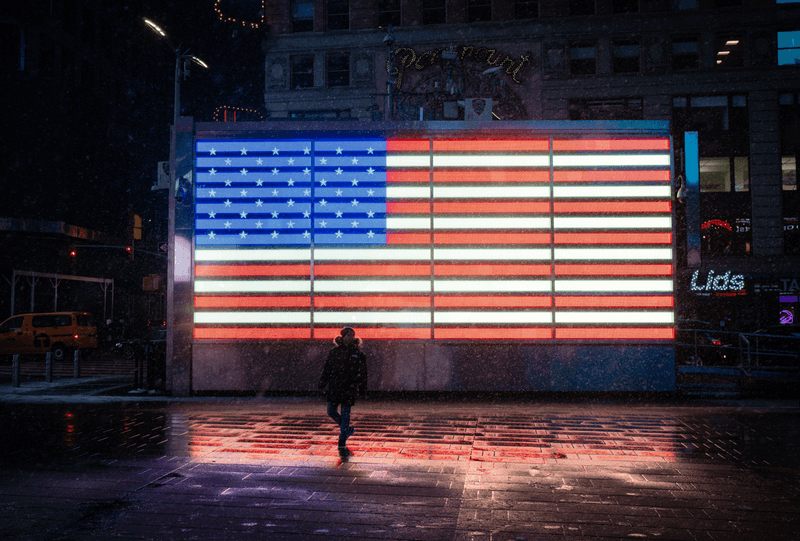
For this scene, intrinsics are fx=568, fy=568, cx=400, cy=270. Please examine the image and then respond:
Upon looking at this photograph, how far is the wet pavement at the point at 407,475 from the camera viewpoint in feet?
16.7

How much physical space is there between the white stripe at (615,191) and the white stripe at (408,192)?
3.18 meters

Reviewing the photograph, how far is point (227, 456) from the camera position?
7.76 m

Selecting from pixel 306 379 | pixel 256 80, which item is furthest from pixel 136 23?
pixel 306 379

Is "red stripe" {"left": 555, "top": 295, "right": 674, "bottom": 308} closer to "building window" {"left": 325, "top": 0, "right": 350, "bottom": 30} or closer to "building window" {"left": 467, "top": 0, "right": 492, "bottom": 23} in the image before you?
"building window" {"left": 467, "top": 0, "right": 492, "bottom": 23}

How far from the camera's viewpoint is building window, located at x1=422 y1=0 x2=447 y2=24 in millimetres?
33156

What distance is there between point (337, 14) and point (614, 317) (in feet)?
92.2

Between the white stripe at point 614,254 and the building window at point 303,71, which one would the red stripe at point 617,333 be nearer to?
the white stripe at point 614,254

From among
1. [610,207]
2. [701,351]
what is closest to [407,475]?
[610,207]

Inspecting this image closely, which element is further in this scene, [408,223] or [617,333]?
[408,223]

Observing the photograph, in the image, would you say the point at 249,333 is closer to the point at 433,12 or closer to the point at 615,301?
the point at 615,301

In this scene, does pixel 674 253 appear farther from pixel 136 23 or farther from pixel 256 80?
pixel 136 23

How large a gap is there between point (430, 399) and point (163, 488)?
7.46m

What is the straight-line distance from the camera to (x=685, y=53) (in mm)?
31812

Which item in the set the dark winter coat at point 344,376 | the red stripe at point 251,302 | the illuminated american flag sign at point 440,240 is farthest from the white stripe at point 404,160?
the dark winter coat at point 344,376
